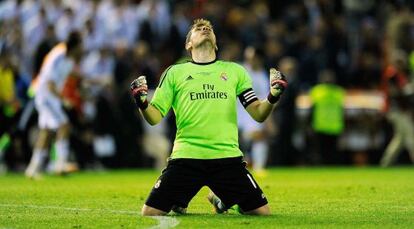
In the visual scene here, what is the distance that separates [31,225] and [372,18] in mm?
21111

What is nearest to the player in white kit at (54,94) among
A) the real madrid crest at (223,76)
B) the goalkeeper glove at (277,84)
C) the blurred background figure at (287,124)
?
the blurred background figure at (287,124)

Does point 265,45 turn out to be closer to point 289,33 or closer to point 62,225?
point 289,33

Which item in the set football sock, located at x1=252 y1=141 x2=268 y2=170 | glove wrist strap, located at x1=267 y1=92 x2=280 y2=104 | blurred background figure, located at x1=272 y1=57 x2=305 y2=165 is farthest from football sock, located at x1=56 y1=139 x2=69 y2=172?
glove wrist strap, located at x1=267 y1=92 x2=280 y2=104

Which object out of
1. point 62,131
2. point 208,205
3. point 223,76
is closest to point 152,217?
point 223,76

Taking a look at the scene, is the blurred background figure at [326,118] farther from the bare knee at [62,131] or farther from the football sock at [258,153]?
the bare knee at [62,131]

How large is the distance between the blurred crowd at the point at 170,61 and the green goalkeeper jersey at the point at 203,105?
10.2 m

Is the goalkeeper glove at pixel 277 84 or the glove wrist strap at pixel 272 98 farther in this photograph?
the glove wrist strap at pixel 272 98

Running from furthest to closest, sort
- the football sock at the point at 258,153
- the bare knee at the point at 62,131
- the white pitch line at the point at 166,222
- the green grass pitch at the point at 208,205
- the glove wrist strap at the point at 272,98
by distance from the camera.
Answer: the football sock at the point at 258,153 → the bare knee at the point at 62,131 → the glove wrist strap at the point at 272,98 → the green grass pitch at the point at 208,205 → the white pitch line at the point at 166,222

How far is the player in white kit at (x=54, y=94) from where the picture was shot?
66.4 feet

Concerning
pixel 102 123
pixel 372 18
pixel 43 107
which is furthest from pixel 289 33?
pixel 43 107

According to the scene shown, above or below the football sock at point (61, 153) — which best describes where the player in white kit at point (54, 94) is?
above

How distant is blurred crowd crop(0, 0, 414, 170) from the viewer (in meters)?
24.3

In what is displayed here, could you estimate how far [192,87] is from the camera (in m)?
12.1

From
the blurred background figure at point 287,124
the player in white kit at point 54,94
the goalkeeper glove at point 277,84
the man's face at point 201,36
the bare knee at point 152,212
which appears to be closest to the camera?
the goalkeeper glove at point 277,84
